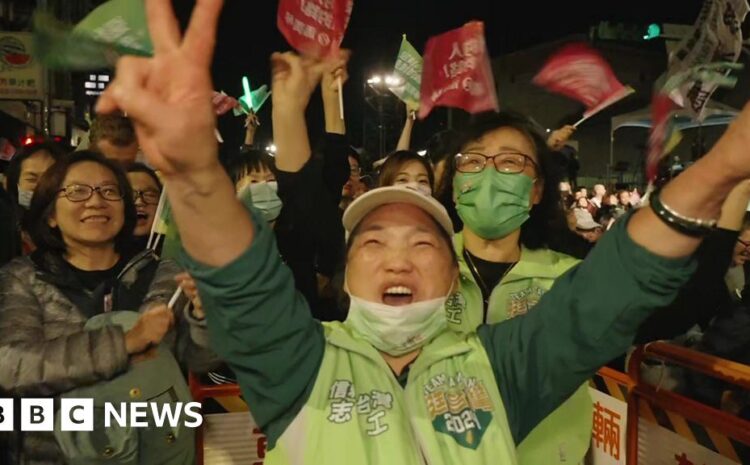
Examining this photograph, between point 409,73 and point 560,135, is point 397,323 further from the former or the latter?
point 409,73

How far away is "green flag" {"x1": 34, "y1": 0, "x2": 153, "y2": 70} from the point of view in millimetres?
3195

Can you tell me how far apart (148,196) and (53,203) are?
1.13m

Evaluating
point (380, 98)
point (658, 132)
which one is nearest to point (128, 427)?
point (658, 132)

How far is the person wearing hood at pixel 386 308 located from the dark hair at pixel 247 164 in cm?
210

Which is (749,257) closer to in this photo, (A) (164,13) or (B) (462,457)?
(B) (462,457)

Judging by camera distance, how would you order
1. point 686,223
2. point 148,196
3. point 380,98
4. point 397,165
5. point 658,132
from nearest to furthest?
point 686,223
point 658,132
point 148,196
point 397,165
point 380,98

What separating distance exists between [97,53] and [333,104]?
1146 mm

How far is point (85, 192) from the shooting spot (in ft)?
11.2

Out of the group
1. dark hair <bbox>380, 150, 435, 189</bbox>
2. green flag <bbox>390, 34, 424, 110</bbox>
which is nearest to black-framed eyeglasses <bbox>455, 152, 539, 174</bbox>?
dark hair <bbox>380, 150, 435, 189</bbox>

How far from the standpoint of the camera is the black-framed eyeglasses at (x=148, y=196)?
14.7 ft

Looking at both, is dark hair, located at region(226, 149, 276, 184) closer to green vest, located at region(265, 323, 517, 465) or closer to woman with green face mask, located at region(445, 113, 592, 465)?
woman with green face mask, located at region(445, 113, 592, 465)

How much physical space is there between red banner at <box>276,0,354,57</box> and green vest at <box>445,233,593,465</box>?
1.42 metres

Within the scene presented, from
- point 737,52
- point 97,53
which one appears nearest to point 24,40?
point 97,53

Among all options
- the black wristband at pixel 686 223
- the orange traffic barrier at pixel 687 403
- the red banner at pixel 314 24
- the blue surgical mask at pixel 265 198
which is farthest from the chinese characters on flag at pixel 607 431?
the black wristband at pixel 686 223
